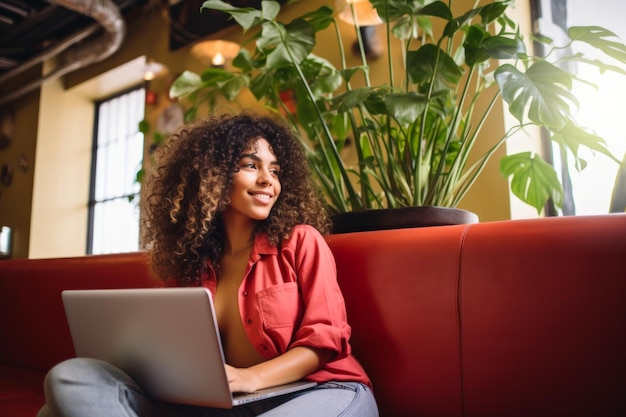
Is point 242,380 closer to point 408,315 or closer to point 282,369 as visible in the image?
point 282,369

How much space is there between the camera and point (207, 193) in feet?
4.21

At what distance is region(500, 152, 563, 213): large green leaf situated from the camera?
1604 mm

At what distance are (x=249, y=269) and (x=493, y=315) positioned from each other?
51 centimetres

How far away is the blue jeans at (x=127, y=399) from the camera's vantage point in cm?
95

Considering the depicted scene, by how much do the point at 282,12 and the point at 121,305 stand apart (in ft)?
9.19

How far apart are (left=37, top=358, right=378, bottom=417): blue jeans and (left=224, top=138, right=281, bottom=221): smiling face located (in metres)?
0.42

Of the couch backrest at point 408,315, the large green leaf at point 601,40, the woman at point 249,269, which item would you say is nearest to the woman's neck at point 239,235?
the woman at point 249,269

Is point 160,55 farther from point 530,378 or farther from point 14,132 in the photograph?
point 530,378

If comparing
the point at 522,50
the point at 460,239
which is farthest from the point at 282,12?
the point at 460,239

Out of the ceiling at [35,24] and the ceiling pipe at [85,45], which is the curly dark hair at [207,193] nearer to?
the ceiling pipe at [85,45]

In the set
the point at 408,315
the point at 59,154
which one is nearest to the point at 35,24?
the point at 59,154

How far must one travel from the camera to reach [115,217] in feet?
18.6

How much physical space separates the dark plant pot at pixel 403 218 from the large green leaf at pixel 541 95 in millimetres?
313

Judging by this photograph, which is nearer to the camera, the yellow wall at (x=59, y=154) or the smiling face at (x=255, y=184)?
the smiling face at (x=255, y=184)
